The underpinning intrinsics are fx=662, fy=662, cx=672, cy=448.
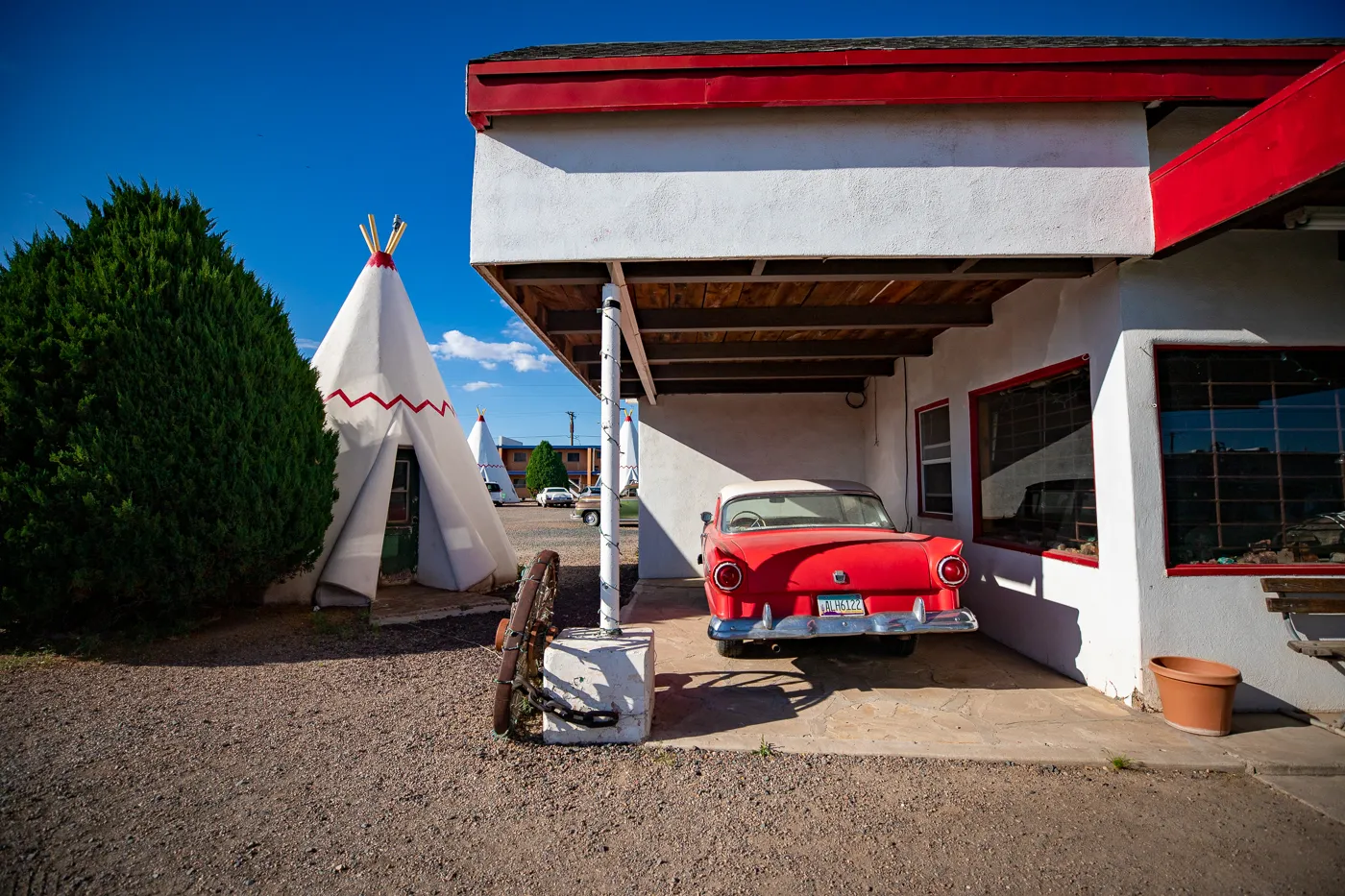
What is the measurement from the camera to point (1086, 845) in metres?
2.76

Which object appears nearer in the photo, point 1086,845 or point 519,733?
point 1086,845

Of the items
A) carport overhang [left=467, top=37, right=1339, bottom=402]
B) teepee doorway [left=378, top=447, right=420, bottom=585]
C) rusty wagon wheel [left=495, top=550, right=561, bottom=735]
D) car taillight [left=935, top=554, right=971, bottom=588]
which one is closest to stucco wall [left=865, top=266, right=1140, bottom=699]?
carport overhang [left=467, top=37, right=1339, bottom=402]

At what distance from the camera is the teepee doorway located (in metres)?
8.79

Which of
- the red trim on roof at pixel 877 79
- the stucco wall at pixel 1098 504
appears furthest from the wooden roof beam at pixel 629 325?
the stucco wall at pixel 1098 504

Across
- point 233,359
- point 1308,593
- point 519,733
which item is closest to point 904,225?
point 1308,593

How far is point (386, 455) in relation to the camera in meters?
8.20

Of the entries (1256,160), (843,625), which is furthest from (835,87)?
(843,625)

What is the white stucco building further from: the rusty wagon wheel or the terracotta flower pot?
the rusty wagon wheel

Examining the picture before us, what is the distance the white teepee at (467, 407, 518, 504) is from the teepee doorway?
27940 mm

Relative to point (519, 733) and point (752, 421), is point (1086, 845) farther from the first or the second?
point (752, 421)

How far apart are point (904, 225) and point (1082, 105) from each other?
1.43m

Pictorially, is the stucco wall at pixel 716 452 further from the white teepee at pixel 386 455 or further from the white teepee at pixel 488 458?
the white teepee at pixel 488 458

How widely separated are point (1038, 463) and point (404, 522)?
7.54 meters

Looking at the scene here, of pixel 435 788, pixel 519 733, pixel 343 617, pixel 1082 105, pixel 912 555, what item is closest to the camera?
pixel 435 788
